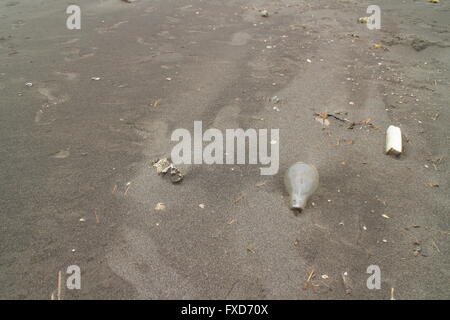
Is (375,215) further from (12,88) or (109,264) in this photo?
(12,88)

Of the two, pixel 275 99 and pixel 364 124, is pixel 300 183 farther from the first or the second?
pixel 275 99

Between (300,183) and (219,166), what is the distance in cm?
78

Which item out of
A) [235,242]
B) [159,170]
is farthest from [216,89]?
[235,242]

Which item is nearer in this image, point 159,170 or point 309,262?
point 309,262

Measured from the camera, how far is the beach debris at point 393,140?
9.84 ft

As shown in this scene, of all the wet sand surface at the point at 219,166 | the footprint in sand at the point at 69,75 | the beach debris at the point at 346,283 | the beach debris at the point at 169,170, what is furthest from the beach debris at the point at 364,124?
the footprint in sand at the point at 69,75

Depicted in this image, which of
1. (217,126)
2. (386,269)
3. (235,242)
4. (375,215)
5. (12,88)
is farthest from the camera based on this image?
(12,88)

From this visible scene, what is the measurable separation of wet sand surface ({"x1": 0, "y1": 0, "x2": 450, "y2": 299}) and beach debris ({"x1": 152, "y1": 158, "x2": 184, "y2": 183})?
0.24ft

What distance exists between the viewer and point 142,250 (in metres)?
2.24

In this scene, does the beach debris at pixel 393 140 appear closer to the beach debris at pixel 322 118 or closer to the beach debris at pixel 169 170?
the beach debris at pixel 322 118

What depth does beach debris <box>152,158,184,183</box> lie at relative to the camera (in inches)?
109

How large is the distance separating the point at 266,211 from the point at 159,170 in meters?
1.02

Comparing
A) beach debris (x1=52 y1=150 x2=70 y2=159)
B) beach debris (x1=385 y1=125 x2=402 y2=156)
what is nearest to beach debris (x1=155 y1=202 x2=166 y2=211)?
beach debris (x1=52 y1=150 x2=70 y2=159)
